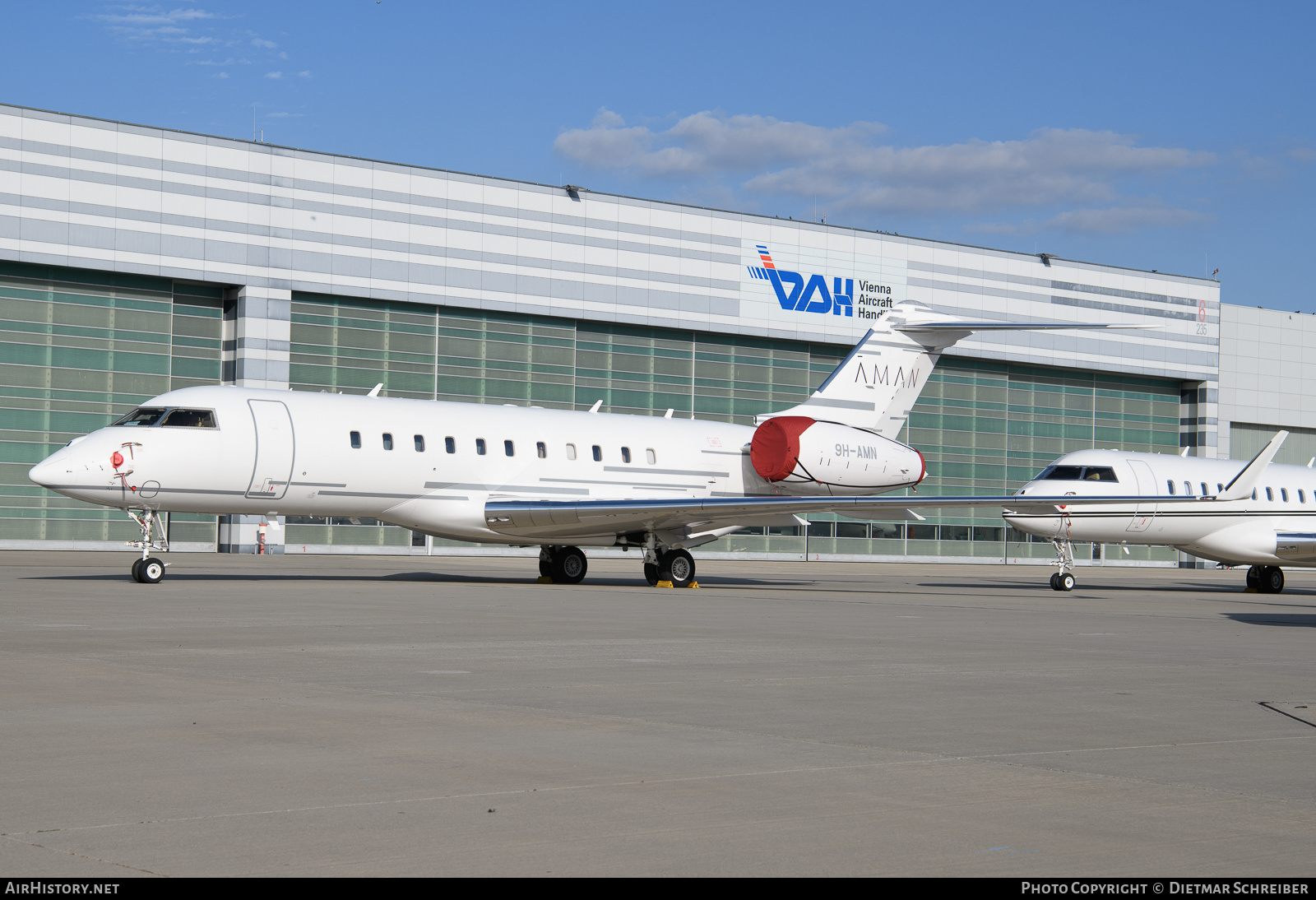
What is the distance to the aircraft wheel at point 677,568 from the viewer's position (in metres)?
25.8

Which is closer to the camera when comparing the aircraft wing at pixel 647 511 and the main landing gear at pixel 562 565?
the aircraft wing at pixel 647 511

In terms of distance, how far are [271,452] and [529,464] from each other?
5.18 m

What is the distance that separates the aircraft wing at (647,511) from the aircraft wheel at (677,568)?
91 centimetres

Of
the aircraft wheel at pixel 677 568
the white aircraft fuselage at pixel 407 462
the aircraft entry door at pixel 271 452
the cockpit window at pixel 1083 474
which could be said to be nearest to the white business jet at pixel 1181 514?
the cockpit window at pixel 1083 474

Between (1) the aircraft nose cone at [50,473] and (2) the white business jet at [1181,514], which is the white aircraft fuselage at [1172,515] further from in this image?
(1) the aircraft nose cone at [50,473]

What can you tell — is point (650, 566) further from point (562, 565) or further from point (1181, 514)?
point (1181, 514)

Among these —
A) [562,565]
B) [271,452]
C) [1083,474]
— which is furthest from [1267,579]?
[271,452]

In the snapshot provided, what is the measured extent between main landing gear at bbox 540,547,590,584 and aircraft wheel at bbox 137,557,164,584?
7.96m

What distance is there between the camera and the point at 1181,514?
3125 cm

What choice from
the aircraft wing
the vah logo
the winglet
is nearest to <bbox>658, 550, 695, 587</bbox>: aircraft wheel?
the aircraft wing

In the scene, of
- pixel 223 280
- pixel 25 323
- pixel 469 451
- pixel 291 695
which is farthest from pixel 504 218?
pixel 291 695

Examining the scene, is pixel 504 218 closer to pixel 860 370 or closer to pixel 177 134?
pixel 177 134

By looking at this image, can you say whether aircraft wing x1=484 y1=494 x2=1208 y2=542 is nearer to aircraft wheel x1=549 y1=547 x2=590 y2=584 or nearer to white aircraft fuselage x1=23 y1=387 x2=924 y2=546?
white aircraft fuselage x1=23 y1=387 x2=924 y2=546

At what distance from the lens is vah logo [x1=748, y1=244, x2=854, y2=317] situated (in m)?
54.0
